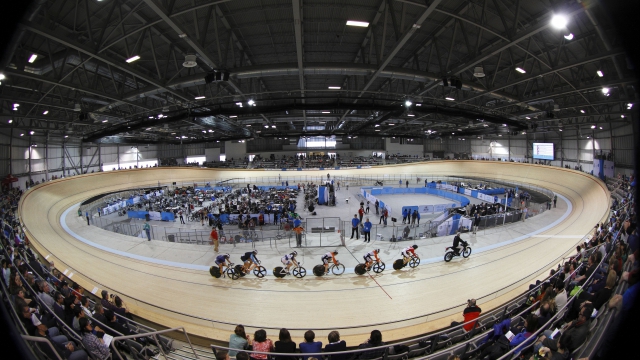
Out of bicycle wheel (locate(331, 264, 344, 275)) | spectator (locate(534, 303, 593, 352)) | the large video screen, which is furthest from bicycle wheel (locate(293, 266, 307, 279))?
the large video screen

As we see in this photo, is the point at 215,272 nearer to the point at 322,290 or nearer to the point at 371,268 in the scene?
the point at 322,290

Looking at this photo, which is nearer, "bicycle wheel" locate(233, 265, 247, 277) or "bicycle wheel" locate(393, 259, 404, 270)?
"bicycle wheel" locate(233, 265, 247, 277)

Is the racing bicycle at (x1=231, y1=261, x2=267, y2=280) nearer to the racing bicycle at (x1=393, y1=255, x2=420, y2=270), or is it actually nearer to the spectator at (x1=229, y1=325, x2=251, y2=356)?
the spectator at (x1=229, y1=325, x2=251, y2=356)

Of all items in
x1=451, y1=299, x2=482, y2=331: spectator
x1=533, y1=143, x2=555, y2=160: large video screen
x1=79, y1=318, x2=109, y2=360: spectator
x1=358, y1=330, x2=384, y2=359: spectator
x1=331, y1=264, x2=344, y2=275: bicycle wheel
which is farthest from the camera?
x1=533, y1=143, x2=555, y2=160: large video screen

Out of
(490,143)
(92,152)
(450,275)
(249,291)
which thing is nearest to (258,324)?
(249,291)

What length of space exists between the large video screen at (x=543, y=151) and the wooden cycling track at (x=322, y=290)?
28334 mm

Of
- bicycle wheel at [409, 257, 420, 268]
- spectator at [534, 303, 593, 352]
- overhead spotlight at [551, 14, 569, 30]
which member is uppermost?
overhead spotlight at [551, 14, 569, 30]

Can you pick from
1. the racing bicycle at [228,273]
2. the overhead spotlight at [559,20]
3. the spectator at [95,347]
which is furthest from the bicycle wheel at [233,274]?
the overhead spotlight at [559,20]

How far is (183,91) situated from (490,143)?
55.1 m

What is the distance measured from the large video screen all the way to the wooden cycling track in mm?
28334

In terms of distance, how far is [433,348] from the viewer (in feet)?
15.7

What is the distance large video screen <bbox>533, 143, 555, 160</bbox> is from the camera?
1378 inches

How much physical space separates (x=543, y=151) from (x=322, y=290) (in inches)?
1733

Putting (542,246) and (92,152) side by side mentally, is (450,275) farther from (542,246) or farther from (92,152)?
(92,152)
